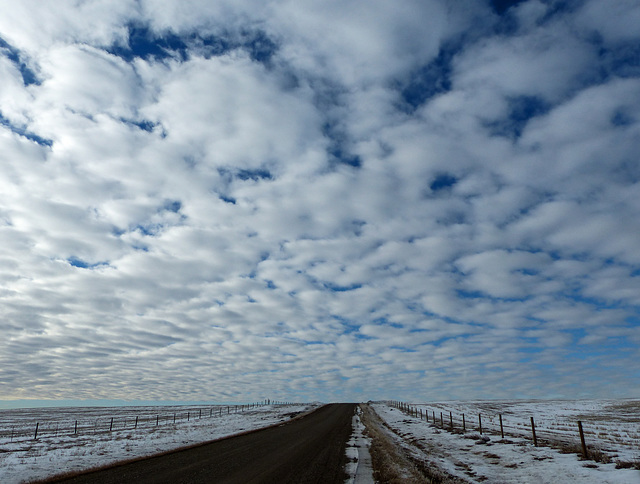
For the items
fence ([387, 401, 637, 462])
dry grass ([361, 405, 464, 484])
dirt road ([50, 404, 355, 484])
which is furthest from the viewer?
fence ([387, 401, 637, 462])

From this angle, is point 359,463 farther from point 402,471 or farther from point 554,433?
point 554,433

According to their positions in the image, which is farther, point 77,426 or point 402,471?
point 77,426

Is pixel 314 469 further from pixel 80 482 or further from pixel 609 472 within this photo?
pixel 609 472

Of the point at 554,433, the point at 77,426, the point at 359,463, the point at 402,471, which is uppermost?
the point at 402,471

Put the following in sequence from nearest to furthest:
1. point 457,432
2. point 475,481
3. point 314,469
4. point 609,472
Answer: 1. point 609,472
2. point 475,481
3. point 314,469
4. point 457,432

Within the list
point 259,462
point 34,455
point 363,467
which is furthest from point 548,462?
point 34,455

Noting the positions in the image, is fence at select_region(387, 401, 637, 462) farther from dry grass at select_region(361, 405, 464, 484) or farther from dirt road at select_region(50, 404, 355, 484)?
dirt road at select_region(50, 404, 355, 484)

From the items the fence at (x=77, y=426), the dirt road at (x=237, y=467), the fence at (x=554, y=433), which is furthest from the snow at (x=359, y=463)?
the fence at (x=77, y=426)

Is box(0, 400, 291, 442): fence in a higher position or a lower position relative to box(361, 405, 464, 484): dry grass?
lower

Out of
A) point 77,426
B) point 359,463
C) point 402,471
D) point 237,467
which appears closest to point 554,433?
point 359,463

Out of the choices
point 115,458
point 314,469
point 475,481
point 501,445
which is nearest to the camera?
point 475,481

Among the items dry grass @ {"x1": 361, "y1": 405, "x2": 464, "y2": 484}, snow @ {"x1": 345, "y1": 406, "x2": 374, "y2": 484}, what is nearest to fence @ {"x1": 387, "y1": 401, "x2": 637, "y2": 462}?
dry grass @ {"x1": 361, "y1": 405, "x2": 464, "y2": 484}

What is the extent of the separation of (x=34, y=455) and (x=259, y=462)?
1545 cm

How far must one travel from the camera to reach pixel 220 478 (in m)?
14.3
